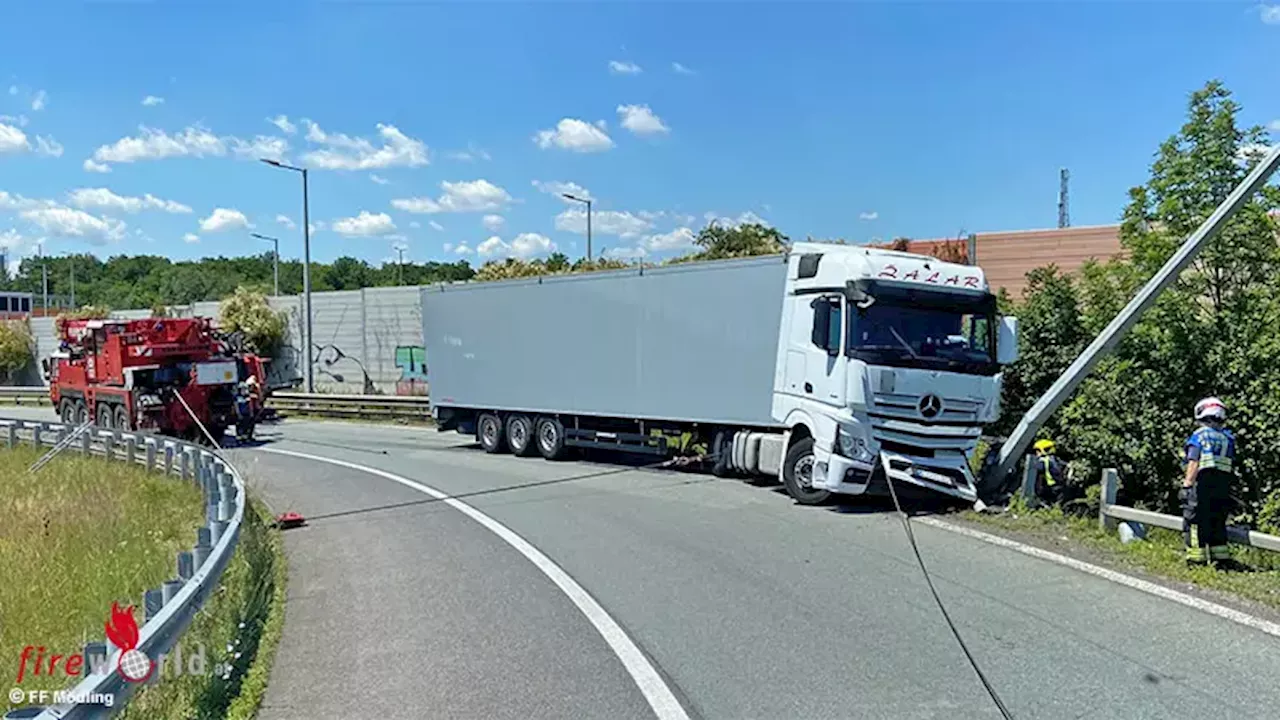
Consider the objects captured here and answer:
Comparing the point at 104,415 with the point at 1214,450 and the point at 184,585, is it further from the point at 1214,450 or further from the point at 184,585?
the point at 1214,450

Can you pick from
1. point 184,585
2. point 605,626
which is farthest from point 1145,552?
point 184,585

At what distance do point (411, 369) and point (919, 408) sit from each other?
28.5 metres

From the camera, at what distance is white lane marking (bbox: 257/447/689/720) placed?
5066 millimetres

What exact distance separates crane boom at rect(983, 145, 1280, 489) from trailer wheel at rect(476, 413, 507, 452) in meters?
10.1

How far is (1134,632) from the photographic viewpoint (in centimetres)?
621

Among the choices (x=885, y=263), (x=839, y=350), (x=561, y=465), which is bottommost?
(x=561, y=465)

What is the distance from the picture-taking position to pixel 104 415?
2384 centimetres

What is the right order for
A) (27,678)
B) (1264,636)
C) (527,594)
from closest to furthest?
(27,678)
(1264,636)
(527,594)

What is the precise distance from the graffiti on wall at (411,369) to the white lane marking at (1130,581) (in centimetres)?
2868

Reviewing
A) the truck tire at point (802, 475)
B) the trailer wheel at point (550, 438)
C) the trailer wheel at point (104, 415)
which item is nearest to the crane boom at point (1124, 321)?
the truck tire at point (802, 475)

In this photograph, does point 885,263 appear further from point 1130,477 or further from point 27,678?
point 27,678

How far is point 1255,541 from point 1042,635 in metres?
3.05

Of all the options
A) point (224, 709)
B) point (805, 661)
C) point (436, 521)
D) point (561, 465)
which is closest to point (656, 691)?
point (805, 661)

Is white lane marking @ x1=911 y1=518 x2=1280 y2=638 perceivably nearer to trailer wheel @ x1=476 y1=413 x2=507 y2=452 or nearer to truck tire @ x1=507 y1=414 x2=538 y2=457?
truck tire @ x1=507 y1=414 x2=538 y2=457
